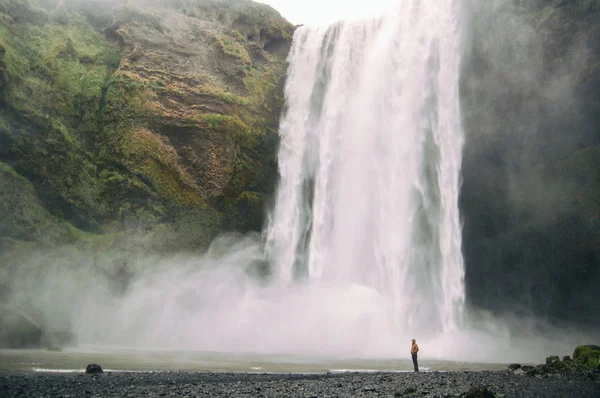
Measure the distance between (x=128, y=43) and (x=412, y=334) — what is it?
772 inches

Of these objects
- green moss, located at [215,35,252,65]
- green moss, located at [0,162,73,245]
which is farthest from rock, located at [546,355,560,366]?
green moss, located at [215,35,252,65]

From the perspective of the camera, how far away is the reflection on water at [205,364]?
37.5 ft

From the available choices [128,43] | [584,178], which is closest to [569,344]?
[584,178]

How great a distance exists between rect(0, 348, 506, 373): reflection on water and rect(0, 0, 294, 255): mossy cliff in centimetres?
848

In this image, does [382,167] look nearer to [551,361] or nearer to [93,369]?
[551,361]

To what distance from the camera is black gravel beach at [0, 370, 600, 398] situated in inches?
324

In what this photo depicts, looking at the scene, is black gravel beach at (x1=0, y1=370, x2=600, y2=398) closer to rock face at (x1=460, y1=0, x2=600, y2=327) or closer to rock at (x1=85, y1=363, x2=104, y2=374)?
rock at (x1=85, y1=363, x2=104, y2=374)

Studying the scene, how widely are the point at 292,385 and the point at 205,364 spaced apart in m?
4.23

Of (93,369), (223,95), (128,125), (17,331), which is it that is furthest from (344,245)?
(93,369)

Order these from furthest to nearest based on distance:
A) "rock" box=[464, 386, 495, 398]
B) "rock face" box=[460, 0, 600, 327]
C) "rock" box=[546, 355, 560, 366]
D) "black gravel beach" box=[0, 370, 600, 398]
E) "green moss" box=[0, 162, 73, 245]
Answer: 1. "rock face" box=[460, 0, 600, 327]
2. "green moss" box=[0, 162, 73, 245]
3. "rock" box=[546, 355, 560, 366]
4. "black gravel beach" box=[0, 370, 600, 398]
5. "rock" box=[464, 386, 495, 398]

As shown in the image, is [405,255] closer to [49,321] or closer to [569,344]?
[569,344]

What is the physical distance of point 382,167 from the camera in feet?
79.1

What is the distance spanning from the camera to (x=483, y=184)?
23.5m

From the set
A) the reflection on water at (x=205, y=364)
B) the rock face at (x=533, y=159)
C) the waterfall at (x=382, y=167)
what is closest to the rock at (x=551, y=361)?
the reflection on water at (x=205, y=364)
